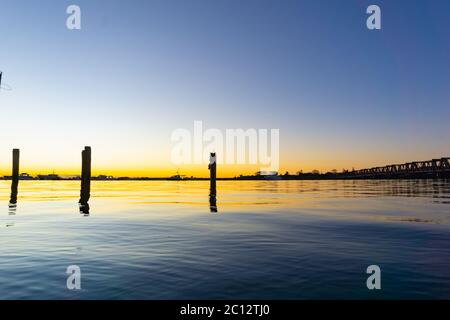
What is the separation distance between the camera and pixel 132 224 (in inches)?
810

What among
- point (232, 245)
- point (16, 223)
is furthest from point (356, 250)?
point (16, 223)

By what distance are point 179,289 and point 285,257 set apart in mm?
4519

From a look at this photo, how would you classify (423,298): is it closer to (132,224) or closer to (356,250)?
(356,250)

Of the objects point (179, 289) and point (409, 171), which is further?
point (409, 171)

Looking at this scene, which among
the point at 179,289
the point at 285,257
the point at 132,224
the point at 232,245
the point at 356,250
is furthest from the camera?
the point at 132,224

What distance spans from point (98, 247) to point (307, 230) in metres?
9.74

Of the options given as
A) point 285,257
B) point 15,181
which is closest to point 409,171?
point 15,181

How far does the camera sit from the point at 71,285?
8289 millimetres

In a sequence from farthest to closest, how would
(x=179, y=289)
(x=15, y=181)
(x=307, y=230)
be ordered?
(x=15, y=181) → (x=307, y=230) → (x=179, y=289)

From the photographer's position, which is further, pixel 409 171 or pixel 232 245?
pixel 409 171
